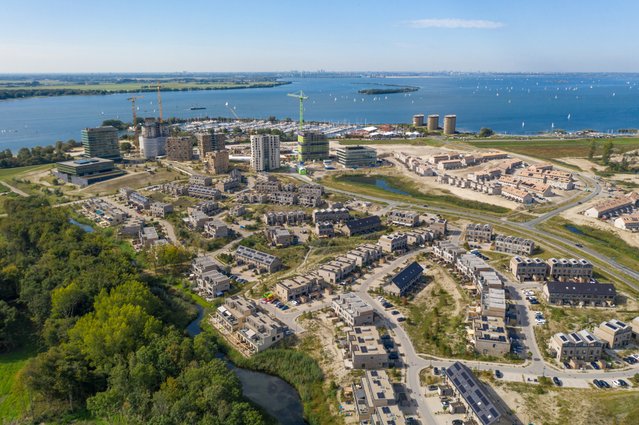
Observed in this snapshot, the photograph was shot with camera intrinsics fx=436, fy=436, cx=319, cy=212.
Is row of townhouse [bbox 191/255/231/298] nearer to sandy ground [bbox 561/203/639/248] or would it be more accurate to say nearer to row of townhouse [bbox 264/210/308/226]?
row of townhouse [bbox 264/210/308/226]

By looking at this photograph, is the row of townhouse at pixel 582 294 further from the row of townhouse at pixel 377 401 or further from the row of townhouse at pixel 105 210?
the row of townhouse at pixel 105 210

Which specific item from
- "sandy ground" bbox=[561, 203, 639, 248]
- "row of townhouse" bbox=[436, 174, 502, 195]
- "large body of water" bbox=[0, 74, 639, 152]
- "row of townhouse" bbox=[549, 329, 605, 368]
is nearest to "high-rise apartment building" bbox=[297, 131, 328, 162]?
"row of townhouse" bbox=[436, 174, 502, 195]

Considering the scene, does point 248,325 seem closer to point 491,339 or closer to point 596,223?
point 491,339

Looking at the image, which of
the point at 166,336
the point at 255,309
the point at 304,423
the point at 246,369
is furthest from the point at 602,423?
the point at 166,336

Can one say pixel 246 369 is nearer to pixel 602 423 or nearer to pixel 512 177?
pixel 602 423

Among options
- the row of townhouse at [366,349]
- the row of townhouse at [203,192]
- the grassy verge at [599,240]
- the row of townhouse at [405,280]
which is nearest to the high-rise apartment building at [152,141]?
the row of townhouse at [203,192]

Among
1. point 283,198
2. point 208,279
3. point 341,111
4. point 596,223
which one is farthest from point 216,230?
point 341,111
